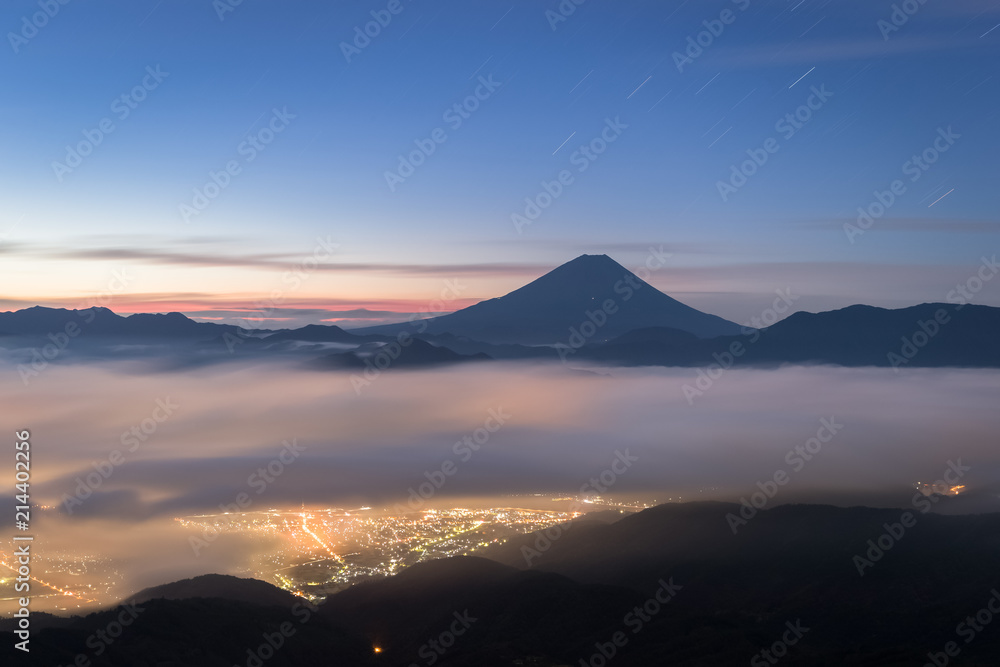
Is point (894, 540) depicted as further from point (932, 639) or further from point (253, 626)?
point (253, 626)
